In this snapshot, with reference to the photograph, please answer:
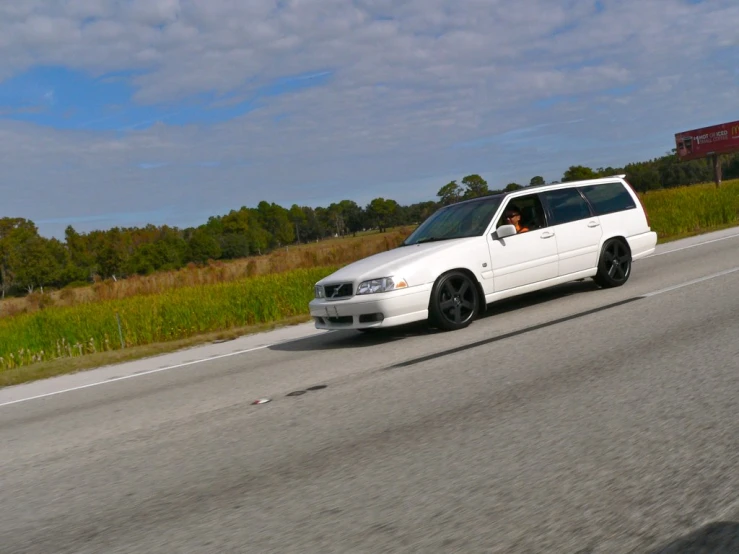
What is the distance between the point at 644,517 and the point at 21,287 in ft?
312

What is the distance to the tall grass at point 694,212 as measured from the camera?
24875 mm

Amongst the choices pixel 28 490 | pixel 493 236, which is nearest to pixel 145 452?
pixel 28 490

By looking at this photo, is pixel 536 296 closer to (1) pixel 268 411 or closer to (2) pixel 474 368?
(2) pixel 474 368

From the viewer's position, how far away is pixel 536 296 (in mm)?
12055

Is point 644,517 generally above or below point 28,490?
below

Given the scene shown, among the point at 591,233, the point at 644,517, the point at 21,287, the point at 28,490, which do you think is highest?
the point at 21,287

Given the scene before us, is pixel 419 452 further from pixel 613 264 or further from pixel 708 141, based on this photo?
pixel 708 141

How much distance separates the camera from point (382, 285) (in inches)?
369

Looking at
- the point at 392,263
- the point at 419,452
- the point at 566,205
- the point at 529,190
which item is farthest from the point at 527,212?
the point at 419,452

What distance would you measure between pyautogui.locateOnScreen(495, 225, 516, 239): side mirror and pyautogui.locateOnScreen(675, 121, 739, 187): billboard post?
51.1 meters

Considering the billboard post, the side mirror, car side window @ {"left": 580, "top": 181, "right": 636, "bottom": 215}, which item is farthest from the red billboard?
the side mirror

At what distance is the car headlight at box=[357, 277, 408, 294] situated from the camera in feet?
30.7

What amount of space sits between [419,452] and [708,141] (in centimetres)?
6075

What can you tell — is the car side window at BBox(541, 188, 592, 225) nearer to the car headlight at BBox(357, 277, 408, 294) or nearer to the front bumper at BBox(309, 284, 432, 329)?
the front bumper at BBox(309, 284, 432, 329)
